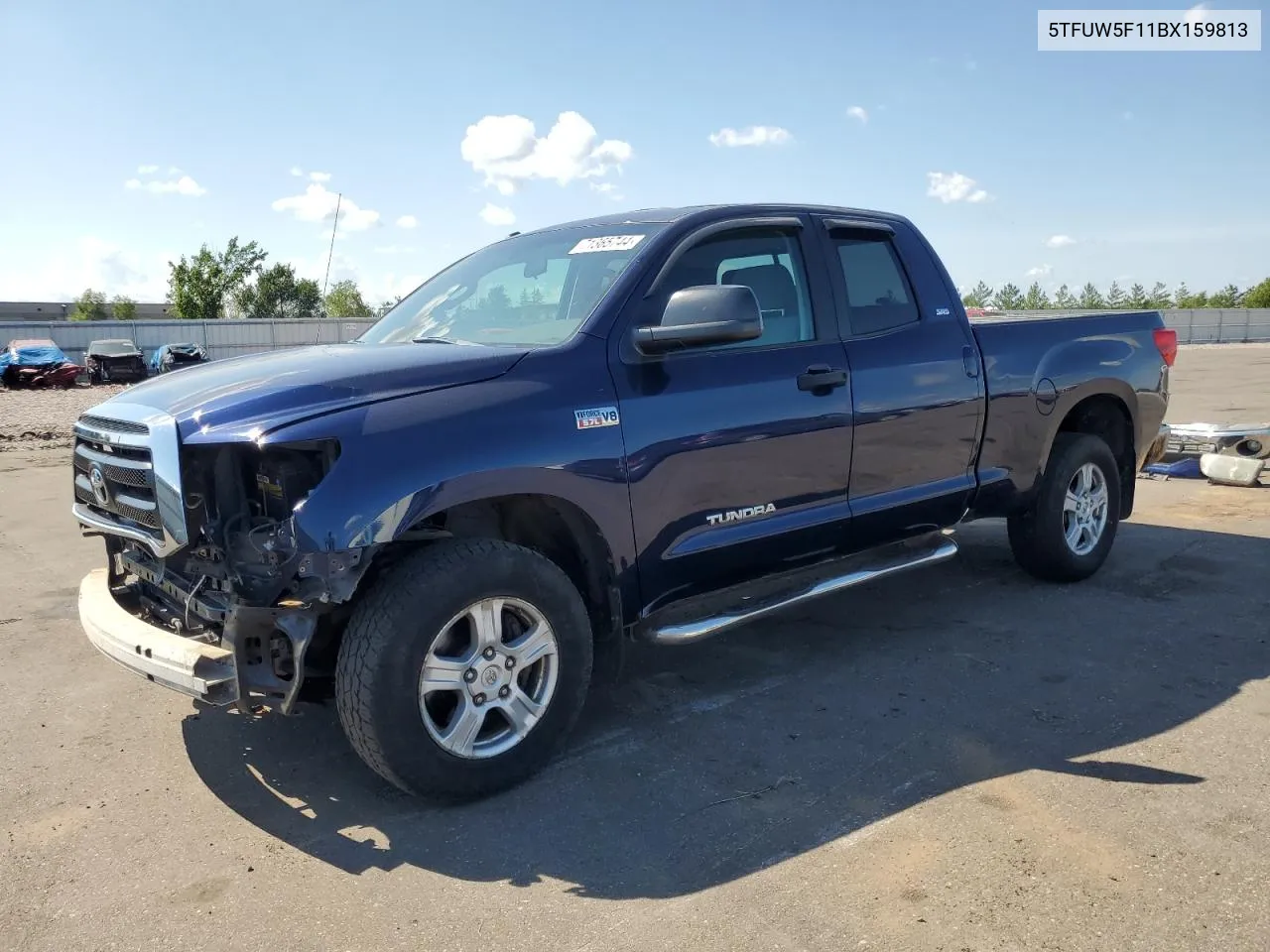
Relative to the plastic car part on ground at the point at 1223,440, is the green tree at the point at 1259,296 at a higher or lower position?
higher

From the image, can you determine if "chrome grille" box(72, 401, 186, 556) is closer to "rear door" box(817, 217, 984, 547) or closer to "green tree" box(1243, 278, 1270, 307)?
"rear door" box(817, 217, 984, 547)

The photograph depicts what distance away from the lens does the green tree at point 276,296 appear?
60188 millimetres

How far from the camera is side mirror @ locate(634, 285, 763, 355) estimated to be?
3.56 m

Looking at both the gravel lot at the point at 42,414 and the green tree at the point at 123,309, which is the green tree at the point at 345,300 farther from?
the gravel lot at the point at 42,414

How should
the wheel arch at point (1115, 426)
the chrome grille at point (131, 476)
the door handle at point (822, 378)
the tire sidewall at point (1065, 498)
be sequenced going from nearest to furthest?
the chrome grille at point (131, 476) < the door handle at point (822, 378) < the tire sidewall at point (1065, 498) < the wheel arch at point (1115, 426)

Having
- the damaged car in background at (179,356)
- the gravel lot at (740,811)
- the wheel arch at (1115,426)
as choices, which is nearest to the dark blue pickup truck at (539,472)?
the gravel lot at (740,811)

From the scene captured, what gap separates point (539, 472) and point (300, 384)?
822 millimetres

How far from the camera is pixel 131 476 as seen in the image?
3.38 m

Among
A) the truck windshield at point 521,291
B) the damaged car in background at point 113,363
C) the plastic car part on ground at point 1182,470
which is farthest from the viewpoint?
the damaged car in background at point 113,363

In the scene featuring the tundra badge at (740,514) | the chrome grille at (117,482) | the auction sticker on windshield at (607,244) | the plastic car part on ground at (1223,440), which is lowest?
the plastic car part on ground at (1223,440)

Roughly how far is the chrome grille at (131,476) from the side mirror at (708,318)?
1654mm

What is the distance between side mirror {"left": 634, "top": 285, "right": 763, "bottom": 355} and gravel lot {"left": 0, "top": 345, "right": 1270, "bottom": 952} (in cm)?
150

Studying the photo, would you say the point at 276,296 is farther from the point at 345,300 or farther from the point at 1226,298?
the point at 1226,298

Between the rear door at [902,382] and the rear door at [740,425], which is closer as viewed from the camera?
the rear door at [740,425]
